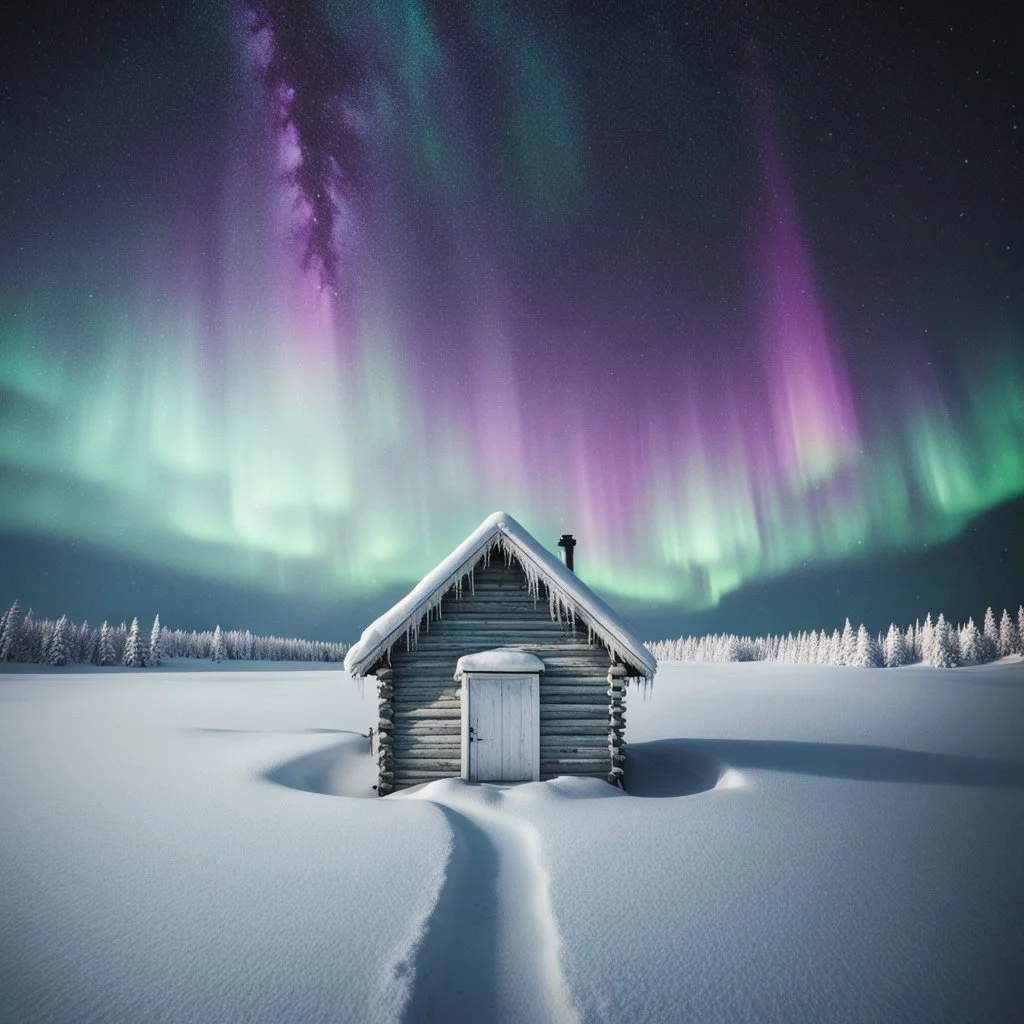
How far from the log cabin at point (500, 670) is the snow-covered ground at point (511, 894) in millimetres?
823

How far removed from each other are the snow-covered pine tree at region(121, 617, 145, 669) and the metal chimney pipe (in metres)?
89.3

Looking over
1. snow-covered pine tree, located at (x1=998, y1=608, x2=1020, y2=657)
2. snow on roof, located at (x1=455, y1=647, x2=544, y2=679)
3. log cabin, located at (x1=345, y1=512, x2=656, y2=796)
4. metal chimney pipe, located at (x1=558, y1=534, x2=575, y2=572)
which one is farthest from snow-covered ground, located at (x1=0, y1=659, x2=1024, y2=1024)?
snow-covered pine tree, located at (x1=998, y1=608, x2=1020, y2=657)

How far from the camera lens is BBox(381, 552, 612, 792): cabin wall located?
12.2 m

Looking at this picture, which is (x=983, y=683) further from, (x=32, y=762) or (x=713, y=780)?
(x=32, y=762)

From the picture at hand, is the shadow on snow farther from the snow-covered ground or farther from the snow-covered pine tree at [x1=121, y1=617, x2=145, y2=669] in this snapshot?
the snow-covered pine tree at [x1=121, y1=617, x2=145, y2=669]

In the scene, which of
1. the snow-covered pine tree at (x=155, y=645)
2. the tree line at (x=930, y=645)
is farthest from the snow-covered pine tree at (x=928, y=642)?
the snow-covered pine tree at (x=155, y=645)

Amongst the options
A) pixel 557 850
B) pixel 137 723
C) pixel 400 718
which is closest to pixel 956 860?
pixel 557 850

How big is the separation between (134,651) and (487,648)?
89.9m

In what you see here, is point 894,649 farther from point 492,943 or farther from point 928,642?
point 492,943

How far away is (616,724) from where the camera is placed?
12.2 meters

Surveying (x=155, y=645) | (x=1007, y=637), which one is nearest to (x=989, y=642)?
(x=1007, y=637)

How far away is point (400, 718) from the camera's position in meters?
12.3

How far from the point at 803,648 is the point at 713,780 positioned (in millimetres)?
110726

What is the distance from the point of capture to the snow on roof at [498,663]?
11.9 metres
